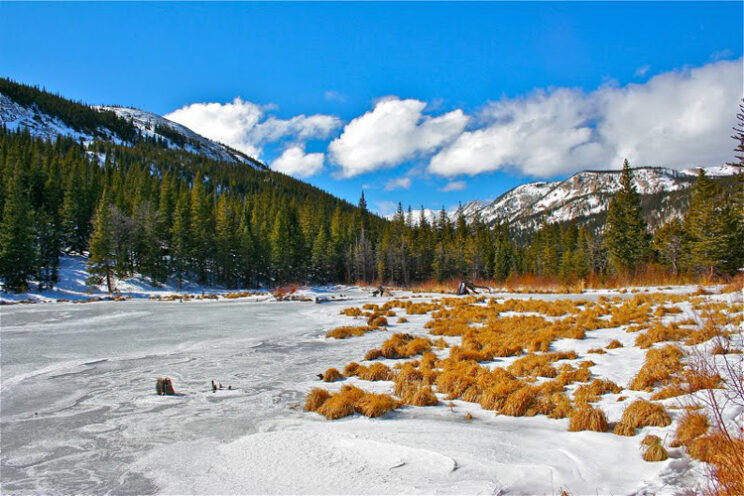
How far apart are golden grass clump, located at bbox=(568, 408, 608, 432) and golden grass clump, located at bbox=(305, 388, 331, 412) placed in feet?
13.1

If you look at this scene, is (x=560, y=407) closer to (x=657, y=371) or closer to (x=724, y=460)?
(x=657, y=371)

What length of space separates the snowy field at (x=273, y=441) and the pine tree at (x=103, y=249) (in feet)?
127

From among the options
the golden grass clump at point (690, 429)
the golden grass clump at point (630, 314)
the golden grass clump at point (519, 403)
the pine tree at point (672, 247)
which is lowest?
the golden grass clump at point (519, 403)

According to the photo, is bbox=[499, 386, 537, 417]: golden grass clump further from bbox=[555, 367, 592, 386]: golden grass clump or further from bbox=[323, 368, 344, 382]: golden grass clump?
bbox=[323, 368, 344, 382]: golden grass clump

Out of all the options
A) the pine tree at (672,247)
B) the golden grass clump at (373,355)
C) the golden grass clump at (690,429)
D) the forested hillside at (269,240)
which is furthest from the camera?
the forested hillside at (269,240)

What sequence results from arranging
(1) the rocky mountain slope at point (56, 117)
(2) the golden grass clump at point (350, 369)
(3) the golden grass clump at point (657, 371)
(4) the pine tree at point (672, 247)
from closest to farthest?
1. (3) the golden grass clump at point (657, 371)
2. (2) the golden grass clump at point (350, 369)
3. (4) the pine tree at point (672, 247)
4. (1) the rocky mountain slope at point (56, 117)

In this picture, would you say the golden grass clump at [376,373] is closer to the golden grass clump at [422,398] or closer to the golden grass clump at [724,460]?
the golden grass clump at [422,398]

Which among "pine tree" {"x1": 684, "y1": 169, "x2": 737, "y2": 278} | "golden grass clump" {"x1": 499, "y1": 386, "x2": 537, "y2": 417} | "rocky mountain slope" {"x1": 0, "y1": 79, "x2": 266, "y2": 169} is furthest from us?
"rocky mountain slope" {"x1": 0, "y1": 79, "x2": 266, "y2": 169}

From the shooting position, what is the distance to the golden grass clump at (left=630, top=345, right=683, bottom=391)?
250 inches

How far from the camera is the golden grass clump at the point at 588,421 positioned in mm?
5203

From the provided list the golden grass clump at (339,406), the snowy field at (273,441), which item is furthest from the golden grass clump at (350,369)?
the golden grass clump at (339,406)

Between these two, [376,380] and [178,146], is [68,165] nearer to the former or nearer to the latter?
[376,380]

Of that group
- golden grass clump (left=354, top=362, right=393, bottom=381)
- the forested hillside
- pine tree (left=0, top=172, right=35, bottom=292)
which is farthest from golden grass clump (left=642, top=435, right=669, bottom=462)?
pine tree (left=0, top=172, right=35, bottom=292)

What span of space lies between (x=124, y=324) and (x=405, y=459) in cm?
1869
